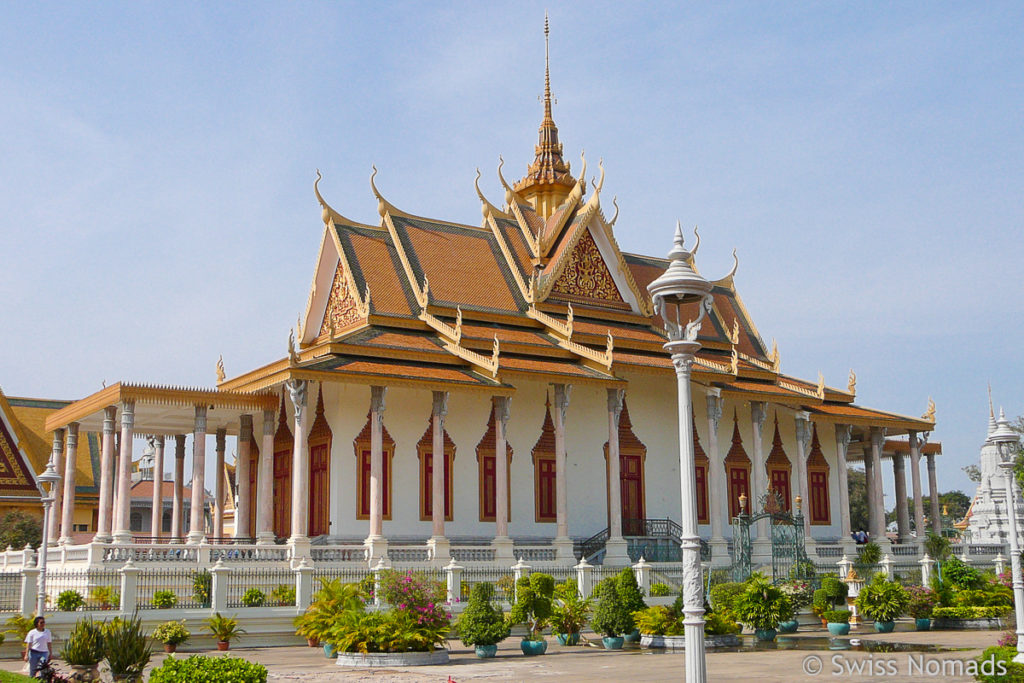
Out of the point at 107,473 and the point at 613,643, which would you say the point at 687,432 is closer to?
the point at 613,643

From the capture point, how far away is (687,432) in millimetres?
8625

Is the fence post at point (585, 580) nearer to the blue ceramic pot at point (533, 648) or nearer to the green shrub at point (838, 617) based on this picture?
the green shrub at point (838, 617)

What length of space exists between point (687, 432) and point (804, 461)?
2309 centimetres

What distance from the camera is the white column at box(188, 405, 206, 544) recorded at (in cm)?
2258

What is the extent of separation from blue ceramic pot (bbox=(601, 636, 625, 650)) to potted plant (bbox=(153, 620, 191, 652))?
645 centimetres

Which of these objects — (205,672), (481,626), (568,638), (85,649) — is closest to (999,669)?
(205,672)

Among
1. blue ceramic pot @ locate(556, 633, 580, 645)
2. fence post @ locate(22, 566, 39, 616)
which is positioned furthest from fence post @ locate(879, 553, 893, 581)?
fence post @ locate(22, 566, 39, 616)

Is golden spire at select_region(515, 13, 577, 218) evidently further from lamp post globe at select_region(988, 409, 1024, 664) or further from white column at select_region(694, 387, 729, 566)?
lamp post globe at select_region(988, 409, 1024, 664)

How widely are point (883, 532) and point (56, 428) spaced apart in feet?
72.2

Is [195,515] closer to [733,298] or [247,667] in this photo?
[247,667]

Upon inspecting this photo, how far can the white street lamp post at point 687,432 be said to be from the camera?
807cm

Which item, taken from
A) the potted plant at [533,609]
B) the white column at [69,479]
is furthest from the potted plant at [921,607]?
the white column at [69,479]

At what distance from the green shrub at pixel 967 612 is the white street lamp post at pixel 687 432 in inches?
563

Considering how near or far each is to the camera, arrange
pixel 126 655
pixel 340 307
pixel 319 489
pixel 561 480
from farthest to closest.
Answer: pixel 340 307, pixel 561 480, pixel 319 489, pixel 126 655
